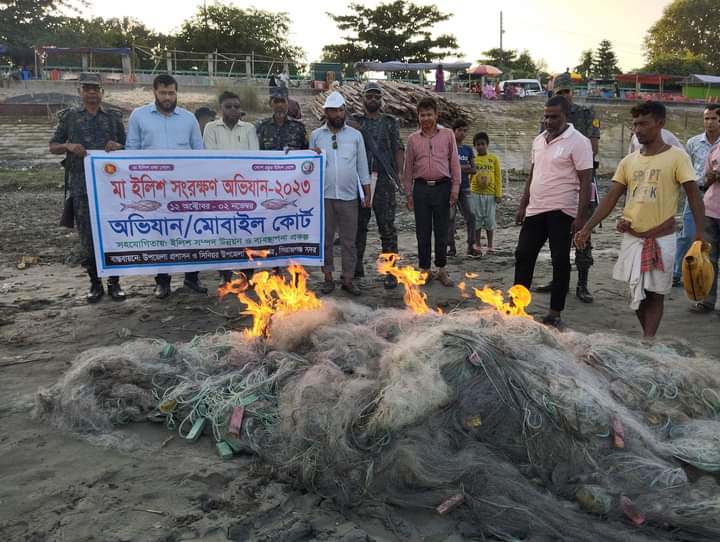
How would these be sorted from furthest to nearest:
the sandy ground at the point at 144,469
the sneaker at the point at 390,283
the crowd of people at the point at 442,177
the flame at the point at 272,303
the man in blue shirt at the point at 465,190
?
the man in blue shirt at the point at 465,190 < the sneaker at the point at 390,283 < the crowd of people at the point at 442,177 < the flame at the point at 272,303 < the sandy ground at the point at 144,469

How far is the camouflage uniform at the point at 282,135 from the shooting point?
6.57 m

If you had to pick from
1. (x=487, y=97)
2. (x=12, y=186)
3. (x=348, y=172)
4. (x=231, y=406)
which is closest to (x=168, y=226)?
(x=348, y=172)

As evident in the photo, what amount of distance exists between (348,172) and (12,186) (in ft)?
38.5

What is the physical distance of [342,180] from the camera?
636cm

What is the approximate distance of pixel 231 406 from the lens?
3584 mm

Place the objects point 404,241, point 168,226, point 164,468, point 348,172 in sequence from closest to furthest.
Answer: point 164,468, point 168,226, point 348,172, point 404,241

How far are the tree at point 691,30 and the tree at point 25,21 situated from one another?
62.6 metres

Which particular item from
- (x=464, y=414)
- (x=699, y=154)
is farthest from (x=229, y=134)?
(x=699, y=154)

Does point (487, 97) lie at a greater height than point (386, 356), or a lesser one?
greater

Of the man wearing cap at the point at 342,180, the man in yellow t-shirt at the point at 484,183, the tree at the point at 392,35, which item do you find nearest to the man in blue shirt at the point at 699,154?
the man in yellow t-shirt at the point at 484,183

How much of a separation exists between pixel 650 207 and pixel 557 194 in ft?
3.08

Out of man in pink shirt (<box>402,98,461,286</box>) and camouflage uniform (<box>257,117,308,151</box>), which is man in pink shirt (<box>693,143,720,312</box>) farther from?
camouflage uniform (<box>257,117,308,151</box>)

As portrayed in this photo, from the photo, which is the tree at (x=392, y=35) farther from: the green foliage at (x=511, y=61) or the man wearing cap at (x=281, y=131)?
the man wearing cap at (x=281, y=131)

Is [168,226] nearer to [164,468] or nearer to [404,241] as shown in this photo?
[164,468]
